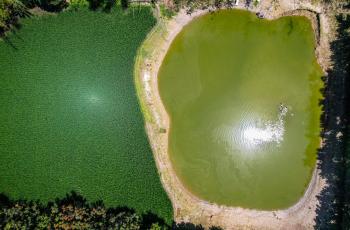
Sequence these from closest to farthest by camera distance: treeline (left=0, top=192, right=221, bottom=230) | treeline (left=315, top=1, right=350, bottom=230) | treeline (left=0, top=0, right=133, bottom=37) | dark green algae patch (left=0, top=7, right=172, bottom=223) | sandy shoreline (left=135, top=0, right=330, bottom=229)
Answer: treeline (left=0, top=192, right=221, bottom=230), treeline (left=315, top=1, right=350, bottom=230), sandy shoreline (left=135, top=0, right=330, bottom=229), dark green algae patch (left=0, top=7, right=172, bottom=223), treeline (left=0, top=0, right=133, bottom=37)

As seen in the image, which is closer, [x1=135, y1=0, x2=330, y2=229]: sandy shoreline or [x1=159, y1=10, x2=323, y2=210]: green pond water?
[x1=135, y1=0, x2=330, y2=229]: sandy shoreline

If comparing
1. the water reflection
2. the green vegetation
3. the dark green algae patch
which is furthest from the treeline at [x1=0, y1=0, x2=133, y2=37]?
the water reflection

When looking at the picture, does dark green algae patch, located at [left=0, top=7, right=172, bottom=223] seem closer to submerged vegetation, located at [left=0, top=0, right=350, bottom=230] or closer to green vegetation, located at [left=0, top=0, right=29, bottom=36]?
submerged vegetation, located at [left=0, top=0, right=350, bottom=230]

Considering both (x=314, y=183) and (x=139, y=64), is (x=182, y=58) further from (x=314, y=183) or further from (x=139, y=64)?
(x=314, y=183)

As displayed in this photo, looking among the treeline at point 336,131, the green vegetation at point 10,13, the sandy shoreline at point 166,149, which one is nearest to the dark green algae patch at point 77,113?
the green vegetation at point 10,13

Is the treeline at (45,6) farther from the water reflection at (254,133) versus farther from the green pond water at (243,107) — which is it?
the water reflection at (254,133)

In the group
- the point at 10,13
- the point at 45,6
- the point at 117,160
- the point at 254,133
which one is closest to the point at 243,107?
the point at 254,133

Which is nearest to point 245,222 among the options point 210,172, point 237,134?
point 210,172
